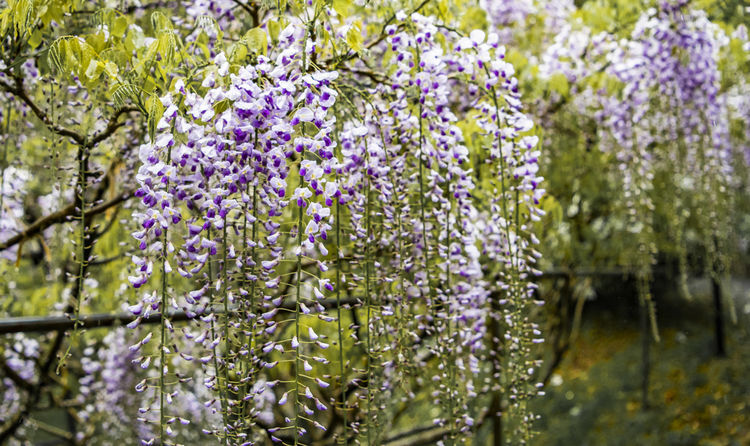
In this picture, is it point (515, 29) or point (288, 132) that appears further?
point (515, 29)

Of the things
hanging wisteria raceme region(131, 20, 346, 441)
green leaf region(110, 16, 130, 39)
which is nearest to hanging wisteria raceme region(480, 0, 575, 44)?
green leaf region(110, 16, 130, 39)

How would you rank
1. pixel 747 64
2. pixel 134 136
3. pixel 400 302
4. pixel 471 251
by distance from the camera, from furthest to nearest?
1. pixel 747 64
2. pixel 134 136
3. pixel 471 251
4. pixel 400 302

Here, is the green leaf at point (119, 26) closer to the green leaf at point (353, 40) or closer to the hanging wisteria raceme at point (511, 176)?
the green leaf at point (353, 40)

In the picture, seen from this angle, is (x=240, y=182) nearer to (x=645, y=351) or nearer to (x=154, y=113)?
(x=154, y=113)

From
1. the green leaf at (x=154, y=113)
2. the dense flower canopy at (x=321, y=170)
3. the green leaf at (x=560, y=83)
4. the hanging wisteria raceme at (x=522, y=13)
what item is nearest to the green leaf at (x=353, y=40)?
the dense flower canopy at (x=321, y=170)

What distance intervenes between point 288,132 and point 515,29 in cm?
249

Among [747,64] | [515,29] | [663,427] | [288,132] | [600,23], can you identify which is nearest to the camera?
[288,132]

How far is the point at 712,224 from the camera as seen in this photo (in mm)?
2537

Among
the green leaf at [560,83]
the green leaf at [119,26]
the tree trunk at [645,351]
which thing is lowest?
the tree trunk at [645,351]

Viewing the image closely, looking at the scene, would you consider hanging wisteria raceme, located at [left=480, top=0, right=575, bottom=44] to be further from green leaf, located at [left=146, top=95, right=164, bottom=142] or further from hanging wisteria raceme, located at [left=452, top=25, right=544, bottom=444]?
green leaf, located at [left=146, top=95, right=164, bottom=142]

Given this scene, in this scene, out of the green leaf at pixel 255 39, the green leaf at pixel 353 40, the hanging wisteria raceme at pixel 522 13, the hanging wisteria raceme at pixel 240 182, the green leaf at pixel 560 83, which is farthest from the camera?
the hanging wisteria raceme at pixel 522 13

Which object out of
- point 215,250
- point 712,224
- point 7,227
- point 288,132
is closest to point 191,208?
point 215,250

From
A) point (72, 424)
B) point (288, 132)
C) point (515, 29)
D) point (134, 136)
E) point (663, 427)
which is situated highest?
point (515, 29)

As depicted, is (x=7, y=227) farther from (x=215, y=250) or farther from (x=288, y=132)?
(x=288, y=132)
